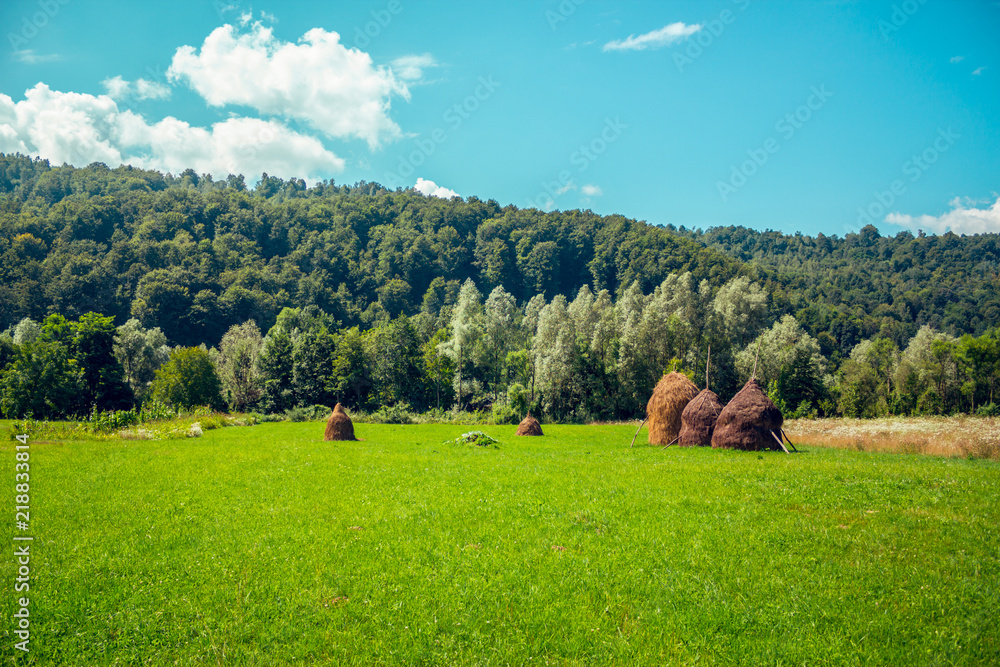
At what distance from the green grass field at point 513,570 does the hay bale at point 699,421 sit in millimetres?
10877

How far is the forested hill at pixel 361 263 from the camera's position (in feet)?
388

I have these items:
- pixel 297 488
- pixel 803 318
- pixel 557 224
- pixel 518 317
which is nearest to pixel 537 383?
pixel 518 317

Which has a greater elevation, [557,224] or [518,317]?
[557,224]

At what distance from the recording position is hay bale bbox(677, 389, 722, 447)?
28.9 meters

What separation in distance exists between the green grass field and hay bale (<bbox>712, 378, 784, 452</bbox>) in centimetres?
825

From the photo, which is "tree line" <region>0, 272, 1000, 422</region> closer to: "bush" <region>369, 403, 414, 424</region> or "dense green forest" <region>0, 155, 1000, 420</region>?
"dense green forest" <region>0, 155, 1000, 420</region>

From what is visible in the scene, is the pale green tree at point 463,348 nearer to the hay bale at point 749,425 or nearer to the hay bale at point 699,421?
the hay bale at point 699,421

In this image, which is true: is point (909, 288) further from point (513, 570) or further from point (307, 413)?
point (513, 570)

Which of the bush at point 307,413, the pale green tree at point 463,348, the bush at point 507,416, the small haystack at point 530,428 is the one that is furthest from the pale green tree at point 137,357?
the small haystack at point 530,428

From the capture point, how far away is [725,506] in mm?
14016

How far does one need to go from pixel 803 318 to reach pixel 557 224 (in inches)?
3526

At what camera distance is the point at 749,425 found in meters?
26.5

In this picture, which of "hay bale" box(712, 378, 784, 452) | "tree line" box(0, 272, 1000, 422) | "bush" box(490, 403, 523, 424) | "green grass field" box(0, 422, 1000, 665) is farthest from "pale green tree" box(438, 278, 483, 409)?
"green grass field" box(0, 422, 1000, 665)

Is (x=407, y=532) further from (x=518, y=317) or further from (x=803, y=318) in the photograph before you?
(x=803, y=318)
